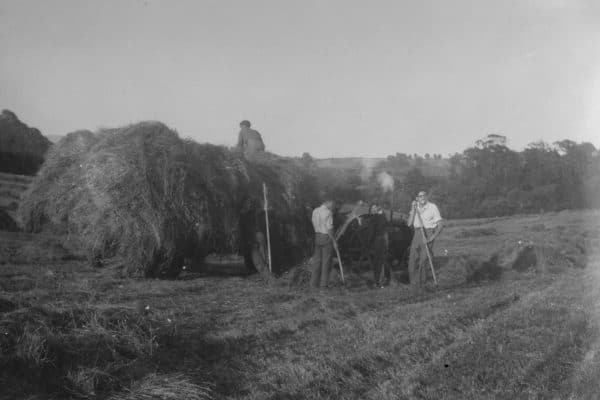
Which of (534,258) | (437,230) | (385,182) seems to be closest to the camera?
(437,230)

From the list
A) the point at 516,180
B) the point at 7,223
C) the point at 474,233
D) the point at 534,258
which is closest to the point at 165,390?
the point at 534,258

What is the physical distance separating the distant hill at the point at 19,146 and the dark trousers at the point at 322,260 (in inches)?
781

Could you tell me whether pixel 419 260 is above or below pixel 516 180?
below

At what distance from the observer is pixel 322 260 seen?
1072 centimetres

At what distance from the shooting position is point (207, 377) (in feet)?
17.1

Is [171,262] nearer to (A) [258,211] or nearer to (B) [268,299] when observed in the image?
(A) [258,211]

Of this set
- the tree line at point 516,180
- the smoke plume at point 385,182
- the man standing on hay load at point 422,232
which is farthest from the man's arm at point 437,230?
the tree line at point 516,180

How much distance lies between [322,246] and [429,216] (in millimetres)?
2147

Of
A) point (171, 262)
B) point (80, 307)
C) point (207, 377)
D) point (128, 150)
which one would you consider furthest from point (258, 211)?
point (207, 377)

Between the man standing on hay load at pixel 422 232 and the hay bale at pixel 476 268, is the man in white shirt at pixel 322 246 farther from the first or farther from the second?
the hay bale at pixel 476 268

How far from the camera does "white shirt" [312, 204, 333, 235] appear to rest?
1069 cm

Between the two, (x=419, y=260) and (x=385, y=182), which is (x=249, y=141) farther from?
(x=419, y=260)

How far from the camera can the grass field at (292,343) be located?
4.83 metres

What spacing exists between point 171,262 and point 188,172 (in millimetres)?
1762
